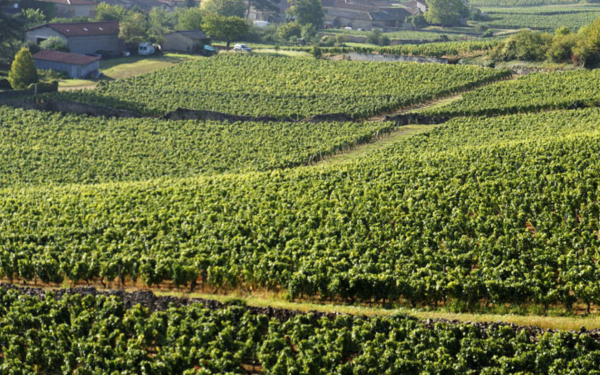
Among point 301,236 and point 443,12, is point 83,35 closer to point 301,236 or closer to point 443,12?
point 301,236

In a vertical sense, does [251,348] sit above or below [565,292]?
below

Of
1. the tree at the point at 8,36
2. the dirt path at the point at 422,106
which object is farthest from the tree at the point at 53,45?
the dirt path at the point at 422,106

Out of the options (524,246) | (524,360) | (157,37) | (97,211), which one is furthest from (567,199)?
(157,37)

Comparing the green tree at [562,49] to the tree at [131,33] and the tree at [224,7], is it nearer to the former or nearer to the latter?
the tree at [131,33]

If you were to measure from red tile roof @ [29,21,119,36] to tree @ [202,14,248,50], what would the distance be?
43.8 feet

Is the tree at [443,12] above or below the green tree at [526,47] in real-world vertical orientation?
above

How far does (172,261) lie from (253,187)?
13.6 metres

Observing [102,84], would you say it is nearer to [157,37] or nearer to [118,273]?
[157,37]

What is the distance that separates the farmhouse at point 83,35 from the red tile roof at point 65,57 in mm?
5639

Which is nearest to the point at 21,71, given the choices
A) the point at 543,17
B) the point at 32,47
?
the point at 32,47

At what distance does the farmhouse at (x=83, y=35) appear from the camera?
94000mm

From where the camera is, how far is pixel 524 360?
25.6 m

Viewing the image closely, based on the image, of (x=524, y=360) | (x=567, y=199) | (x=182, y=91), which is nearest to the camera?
(x=524, y=360)

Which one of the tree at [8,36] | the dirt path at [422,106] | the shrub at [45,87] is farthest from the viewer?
the tree at [8,36]
